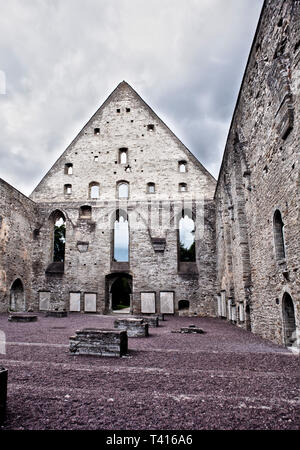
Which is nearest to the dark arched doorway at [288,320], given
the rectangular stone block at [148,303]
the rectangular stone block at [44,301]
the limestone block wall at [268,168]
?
the limestone block wall at [268,168]

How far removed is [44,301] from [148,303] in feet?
20.1

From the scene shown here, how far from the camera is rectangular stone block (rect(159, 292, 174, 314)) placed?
17.0 metres

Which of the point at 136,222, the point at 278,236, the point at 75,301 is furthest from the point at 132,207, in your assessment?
the point at 278,236

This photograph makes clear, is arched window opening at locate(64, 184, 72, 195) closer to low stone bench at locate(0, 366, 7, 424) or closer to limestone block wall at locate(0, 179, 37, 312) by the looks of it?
limestone block wall at locate(0, 179, 37, 312)

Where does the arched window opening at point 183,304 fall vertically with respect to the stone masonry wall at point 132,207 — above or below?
below

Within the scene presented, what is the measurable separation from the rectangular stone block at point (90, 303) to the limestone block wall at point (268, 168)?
8661 mm

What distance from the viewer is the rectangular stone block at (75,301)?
690 inches

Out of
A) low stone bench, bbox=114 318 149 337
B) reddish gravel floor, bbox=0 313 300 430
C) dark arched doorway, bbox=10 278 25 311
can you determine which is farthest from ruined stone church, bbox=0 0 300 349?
reddish gravel floor, bbox=0 313 300 430

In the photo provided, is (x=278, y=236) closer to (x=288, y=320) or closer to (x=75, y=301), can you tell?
(x=288, y=320)

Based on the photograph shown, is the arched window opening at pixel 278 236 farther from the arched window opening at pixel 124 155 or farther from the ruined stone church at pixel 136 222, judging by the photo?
the arched window opening at pixel 124 155

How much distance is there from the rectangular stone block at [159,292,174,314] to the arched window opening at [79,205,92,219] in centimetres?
654

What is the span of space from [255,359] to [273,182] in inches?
155

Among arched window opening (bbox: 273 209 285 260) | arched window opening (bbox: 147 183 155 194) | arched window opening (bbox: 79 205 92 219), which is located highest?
arched window opening (bbox: 147 183 155 194)
